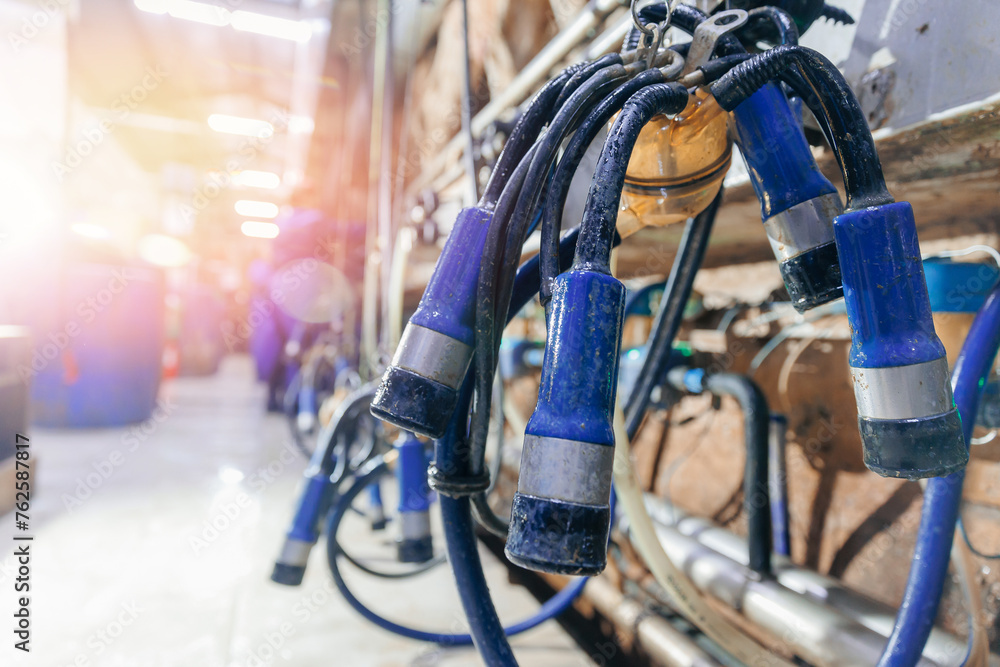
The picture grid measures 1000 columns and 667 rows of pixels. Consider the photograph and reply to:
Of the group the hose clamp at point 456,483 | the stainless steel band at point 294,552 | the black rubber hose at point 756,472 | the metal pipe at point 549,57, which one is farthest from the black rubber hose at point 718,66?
the stainless steel band at point 294,552

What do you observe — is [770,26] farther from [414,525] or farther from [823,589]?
[414,525]

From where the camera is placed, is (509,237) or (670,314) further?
(670,314)

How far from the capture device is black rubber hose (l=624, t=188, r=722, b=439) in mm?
515

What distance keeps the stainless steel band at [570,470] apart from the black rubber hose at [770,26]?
27 centimetres

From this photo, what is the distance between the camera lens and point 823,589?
1.99 ft

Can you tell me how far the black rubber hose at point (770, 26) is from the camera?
1.07 ft

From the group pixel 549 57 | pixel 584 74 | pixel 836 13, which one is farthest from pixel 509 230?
pixel 549 57

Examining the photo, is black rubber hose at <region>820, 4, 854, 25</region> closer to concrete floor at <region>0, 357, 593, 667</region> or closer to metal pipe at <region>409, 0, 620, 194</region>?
metal pipe at <region>409, 0, 620, 194</region>

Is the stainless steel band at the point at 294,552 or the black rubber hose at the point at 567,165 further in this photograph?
the stainless steel band at the point at 294,552

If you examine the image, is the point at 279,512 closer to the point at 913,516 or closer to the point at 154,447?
the point at 154,447

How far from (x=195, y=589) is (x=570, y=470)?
47.5 inches

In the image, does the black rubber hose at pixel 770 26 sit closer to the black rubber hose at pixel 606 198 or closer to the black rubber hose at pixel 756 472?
the black rubber hose at pixel 606 198

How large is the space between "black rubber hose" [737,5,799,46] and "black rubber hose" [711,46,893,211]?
6 centimetres

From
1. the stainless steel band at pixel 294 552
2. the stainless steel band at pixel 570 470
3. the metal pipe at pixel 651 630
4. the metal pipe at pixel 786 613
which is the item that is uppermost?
the stainless steel band at pixel 570 470
